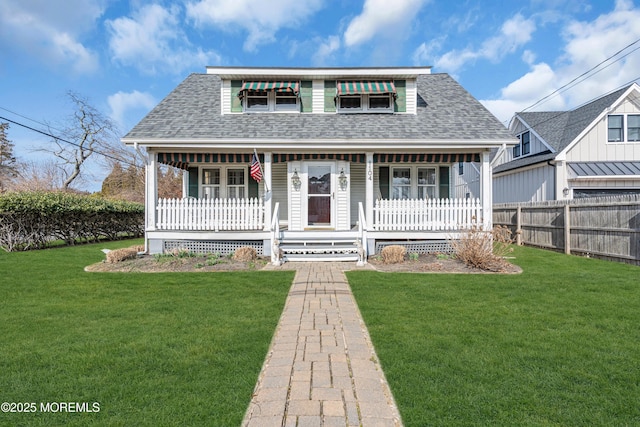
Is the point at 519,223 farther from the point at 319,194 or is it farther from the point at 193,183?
the point at 193,183

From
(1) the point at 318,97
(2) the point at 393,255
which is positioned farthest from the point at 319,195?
(1) the point at 318,97

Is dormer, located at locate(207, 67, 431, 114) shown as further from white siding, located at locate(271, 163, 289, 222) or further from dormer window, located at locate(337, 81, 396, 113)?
white siding, located at locate(271, 163, 289, 222)

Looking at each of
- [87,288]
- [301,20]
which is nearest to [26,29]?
[301,20]

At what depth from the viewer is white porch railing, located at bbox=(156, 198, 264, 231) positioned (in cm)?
1024

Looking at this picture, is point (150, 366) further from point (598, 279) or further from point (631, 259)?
point (631, 259)

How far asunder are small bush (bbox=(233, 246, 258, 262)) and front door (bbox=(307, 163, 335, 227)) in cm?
237

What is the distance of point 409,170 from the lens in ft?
41.5

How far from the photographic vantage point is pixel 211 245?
10469 mm

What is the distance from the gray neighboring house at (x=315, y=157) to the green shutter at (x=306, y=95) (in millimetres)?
35

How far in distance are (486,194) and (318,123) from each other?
5.54m

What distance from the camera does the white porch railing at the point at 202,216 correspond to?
10.2 meters

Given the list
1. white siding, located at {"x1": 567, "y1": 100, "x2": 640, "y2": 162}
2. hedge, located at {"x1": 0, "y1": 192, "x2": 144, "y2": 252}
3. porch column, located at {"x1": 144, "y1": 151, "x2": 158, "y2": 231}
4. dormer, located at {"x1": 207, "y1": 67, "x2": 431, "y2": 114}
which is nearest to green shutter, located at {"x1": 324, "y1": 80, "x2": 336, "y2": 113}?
dormer, located at {"x1": 207, "y1": 67, "x2": 431, "y2": 114}

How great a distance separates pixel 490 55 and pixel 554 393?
60.1 ft

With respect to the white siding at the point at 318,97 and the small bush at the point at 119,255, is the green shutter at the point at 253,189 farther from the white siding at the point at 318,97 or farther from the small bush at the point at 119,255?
the small bush at the point at 119,255
